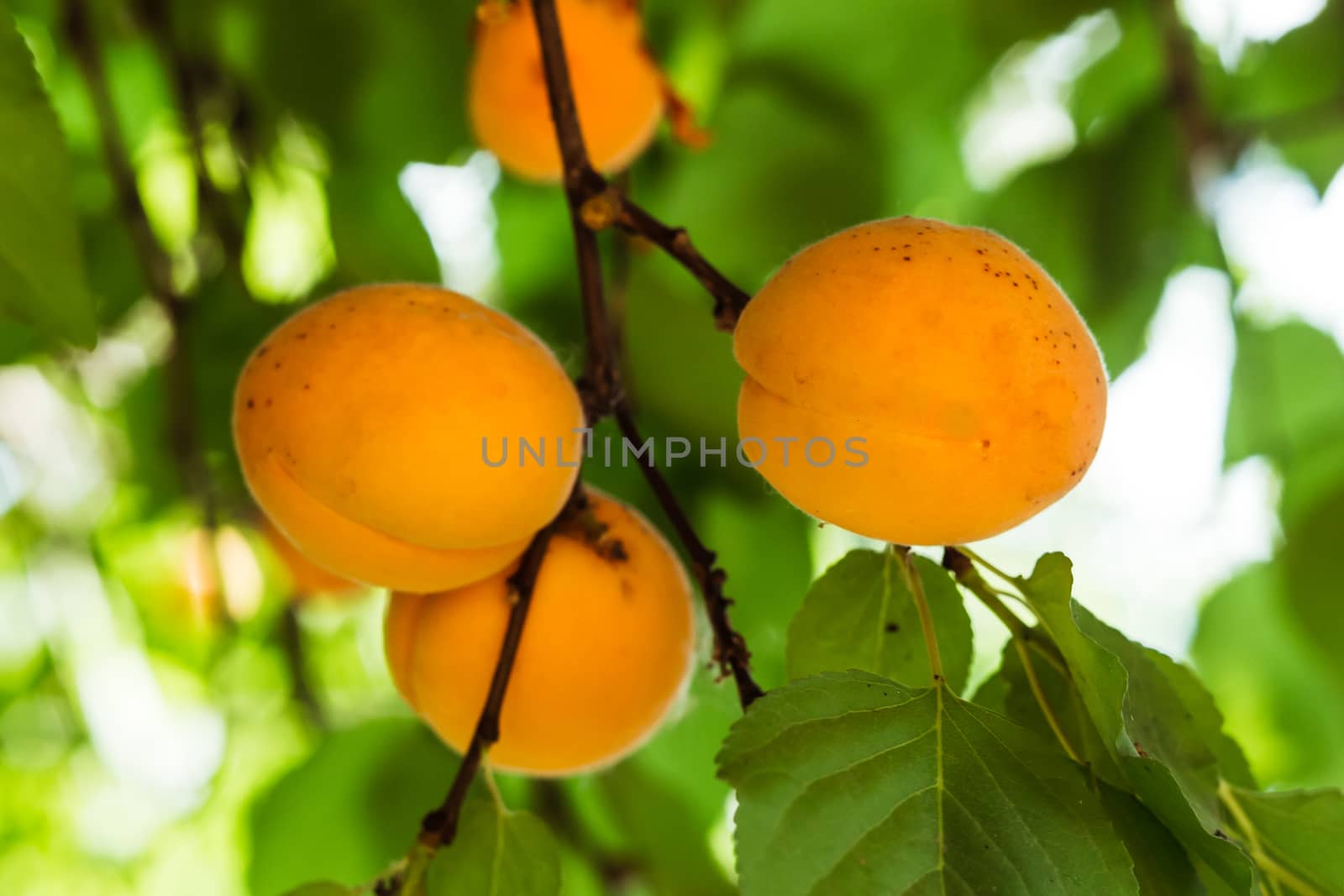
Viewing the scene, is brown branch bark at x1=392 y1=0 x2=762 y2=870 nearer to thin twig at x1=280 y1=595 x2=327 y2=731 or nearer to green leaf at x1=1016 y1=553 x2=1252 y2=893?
green leaf at x1=1016 y1=553 x2=1252 y2=893

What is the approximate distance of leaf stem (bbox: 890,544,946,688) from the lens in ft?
2.25

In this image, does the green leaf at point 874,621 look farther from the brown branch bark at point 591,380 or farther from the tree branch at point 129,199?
the tree branch at point 129,199

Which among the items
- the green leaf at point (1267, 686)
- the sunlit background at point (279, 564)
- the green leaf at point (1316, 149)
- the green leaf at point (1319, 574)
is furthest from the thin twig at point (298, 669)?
the green leaf at point (1316, 149)

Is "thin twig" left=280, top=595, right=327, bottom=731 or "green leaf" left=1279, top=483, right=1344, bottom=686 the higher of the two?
"green leaf" left=1279, top=483, right=1344, bottom=686

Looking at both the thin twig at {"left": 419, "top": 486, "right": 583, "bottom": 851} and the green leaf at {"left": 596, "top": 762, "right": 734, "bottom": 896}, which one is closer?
the thin twig at {"left": 419, "top": 486, "right": 583, "bottom": 851}

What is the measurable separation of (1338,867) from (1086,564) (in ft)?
10.5

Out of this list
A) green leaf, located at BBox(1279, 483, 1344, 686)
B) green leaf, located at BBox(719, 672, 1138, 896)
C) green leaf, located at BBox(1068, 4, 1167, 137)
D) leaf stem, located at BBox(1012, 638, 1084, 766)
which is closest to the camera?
green leaf, located at BBox(719, 672, 1138, 896)

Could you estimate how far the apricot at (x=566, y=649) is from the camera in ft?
2.51

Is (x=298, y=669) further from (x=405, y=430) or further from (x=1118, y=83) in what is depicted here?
(x=1118, y=83)

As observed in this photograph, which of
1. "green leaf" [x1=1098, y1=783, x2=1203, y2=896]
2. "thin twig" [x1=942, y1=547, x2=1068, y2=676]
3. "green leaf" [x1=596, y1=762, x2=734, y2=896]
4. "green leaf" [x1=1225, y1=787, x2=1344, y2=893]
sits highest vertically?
"thin twig" [x1=942, y1=547, x2=1068, y2=676]

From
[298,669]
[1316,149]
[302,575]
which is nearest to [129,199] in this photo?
[302,575]

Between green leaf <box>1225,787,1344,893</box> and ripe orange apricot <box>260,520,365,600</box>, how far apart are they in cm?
106

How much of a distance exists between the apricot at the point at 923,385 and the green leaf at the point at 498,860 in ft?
0.91

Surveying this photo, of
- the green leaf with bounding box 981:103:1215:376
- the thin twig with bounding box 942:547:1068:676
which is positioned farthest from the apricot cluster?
the green leaf with bounding box 981:103:1215:376
